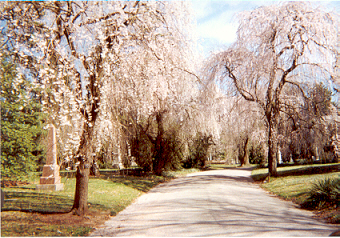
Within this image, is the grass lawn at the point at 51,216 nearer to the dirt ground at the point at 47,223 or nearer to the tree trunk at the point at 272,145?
the dirt ground at the point at 47,223

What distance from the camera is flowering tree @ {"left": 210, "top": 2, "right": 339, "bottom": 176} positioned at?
46.2 feet

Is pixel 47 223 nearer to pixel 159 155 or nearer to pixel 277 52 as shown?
pixel 277 52

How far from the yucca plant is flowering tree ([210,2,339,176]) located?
7.34m

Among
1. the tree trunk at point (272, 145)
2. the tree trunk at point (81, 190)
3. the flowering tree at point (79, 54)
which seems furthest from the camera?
the tree trunk at point (272, 145)

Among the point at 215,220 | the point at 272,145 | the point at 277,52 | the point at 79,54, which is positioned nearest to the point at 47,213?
the point at 79,54

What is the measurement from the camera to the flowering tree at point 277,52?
14086 mm

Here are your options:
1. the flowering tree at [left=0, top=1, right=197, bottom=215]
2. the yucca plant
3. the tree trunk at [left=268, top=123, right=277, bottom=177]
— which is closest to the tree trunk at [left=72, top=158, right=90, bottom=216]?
the flowering tree at [left=0, top=1, right=197, bottom=215]

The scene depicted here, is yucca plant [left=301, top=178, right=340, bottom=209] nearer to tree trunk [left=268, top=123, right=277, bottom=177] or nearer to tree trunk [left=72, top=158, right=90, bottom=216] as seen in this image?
tree trunk [left=72, top=158, right=90, bottom=216]

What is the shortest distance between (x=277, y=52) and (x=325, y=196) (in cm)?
943

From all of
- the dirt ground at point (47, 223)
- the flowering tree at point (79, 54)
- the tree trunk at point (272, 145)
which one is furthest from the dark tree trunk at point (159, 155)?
the dirt ground at point (47, 223)

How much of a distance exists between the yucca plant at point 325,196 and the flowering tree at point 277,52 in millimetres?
7339

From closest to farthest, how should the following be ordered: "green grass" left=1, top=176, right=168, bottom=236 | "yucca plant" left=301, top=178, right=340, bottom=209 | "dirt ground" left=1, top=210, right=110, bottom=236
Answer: "dirt ground" left=1, top=210, right=110, bottom=236
"green grass" left=1, top=176, right=168, bottom=236
"yucca plant" left=301, top=178, right=340, bottom=209

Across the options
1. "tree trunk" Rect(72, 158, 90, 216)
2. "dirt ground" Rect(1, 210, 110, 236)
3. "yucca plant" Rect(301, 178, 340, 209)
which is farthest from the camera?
"yucca plant" Rect(301, 178, 340, 209)

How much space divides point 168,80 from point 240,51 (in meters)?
→ 7.92
